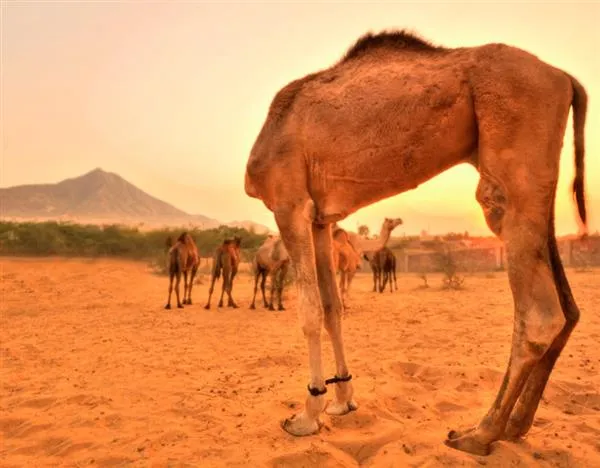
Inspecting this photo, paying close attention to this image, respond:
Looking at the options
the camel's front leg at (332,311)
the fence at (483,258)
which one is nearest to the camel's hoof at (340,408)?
the camel's front leg at (332,311)

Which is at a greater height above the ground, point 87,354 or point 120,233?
point 120,233

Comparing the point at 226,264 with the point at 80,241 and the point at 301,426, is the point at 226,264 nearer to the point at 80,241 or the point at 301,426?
the point at 301,426

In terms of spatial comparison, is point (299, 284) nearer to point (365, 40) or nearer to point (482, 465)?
point (482, 465)

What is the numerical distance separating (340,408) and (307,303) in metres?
1.04

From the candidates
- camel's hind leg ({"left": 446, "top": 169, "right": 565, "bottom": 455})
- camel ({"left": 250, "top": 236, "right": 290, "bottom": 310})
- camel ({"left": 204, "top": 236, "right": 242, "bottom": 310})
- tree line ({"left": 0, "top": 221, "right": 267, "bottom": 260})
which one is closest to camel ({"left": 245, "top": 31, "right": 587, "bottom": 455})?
camel's hind leg ({"left": 446, "top": 169, "right": 565, "bottom": 455})

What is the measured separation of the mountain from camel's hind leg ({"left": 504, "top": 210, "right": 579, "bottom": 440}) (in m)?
120

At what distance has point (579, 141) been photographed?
125 inches

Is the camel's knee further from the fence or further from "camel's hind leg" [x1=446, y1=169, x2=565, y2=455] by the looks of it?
the fence

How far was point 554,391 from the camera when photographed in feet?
14.9

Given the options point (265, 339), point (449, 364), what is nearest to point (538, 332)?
point (449, 364)

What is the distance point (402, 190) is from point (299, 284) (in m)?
1.05

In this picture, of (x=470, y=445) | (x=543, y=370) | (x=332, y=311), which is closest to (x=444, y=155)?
(x=543, y=370)

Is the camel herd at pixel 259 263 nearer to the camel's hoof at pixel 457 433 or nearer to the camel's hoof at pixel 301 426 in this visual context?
the camel's hoof at pixel 301 426

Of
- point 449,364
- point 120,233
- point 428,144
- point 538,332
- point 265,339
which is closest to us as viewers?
point 538,332
